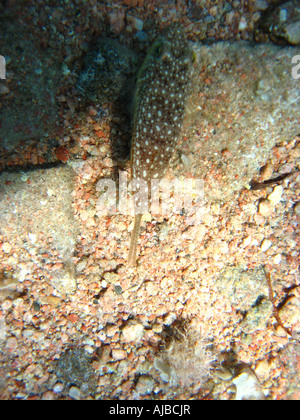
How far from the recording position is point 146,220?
10.9ft

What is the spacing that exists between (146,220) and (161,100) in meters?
1.59

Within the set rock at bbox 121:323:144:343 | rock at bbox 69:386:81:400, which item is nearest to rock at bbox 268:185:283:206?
rock at bbox 121:323:144:343

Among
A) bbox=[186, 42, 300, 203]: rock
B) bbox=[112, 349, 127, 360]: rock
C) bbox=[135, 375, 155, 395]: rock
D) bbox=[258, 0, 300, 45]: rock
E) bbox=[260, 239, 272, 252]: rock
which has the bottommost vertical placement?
bbox=[135, 375, 155, 395]: rock

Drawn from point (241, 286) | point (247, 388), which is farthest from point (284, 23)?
point (247, 388)

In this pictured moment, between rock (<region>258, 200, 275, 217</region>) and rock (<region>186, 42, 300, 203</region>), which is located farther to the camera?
rock (<region>258, 200, 275, 217</region>)

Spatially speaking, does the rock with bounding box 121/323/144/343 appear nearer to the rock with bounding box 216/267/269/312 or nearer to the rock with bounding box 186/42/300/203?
the rock with bounding box 216/267/269/312

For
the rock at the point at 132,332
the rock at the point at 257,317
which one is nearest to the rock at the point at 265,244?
the rock at the point at 257,317

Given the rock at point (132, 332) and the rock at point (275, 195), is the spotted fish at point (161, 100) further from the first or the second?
the rock at point (132, 332)

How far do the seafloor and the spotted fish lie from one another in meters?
0.33

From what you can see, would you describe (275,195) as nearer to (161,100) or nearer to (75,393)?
(161,100)

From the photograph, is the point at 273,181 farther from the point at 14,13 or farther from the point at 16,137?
the point at 14,13

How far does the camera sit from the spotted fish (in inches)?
108

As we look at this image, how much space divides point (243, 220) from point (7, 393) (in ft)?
11.9

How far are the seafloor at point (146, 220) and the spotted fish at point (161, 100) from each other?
1.08ft
